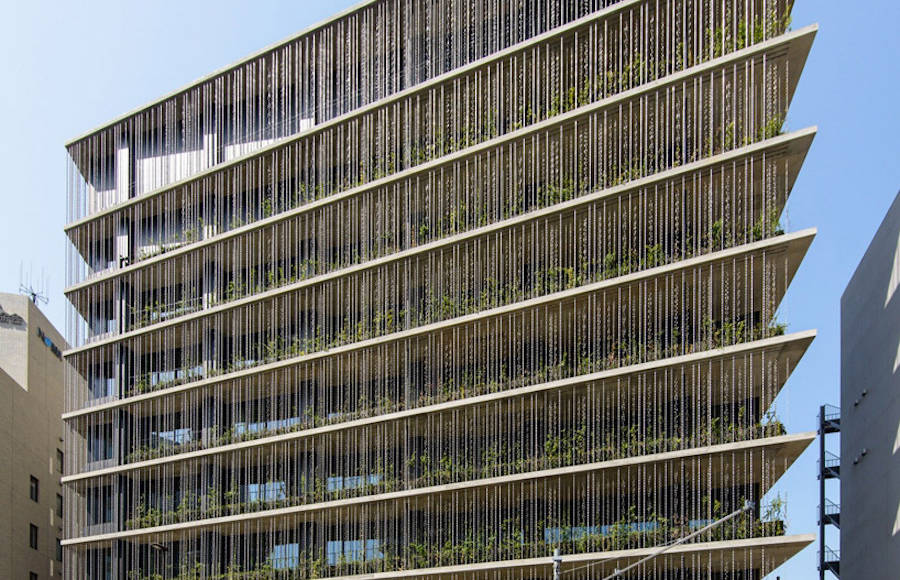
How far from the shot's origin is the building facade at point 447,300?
110 ft

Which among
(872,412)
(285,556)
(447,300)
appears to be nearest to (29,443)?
(285,556)

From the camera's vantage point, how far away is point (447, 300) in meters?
40.2

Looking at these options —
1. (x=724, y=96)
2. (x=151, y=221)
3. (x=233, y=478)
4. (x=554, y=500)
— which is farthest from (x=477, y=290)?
(x=151, y=221)

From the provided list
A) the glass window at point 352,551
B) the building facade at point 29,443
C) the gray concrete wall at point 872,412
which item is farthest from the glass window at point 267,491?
the gray concrete wall at point 872,412

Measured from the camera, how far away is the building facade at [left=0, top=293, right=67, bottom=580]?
178 ft

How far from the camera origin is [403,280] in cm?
4156

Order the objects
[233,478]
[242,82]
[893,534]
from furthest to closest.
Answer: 1. [242,82]
2. [233,478]
3. [893,534]

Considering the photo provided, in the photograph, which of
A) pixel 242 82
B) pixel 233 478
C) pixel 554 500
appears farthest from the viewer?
pixel 242 82

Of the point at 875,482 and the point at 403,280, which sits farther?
the point at 403,280

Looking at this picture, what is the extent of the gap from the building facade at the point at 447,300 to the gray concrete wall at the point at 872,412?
4575 mm

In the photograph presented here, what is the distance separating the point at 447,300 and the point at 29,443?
3139cm

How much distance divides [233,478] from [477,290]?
14.7 meters

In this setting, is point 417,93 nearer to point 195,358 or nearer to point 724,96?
point 724,96

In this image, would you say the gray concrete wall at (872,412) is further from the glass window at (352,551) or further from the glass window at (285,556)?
the glass window at (285,556)
